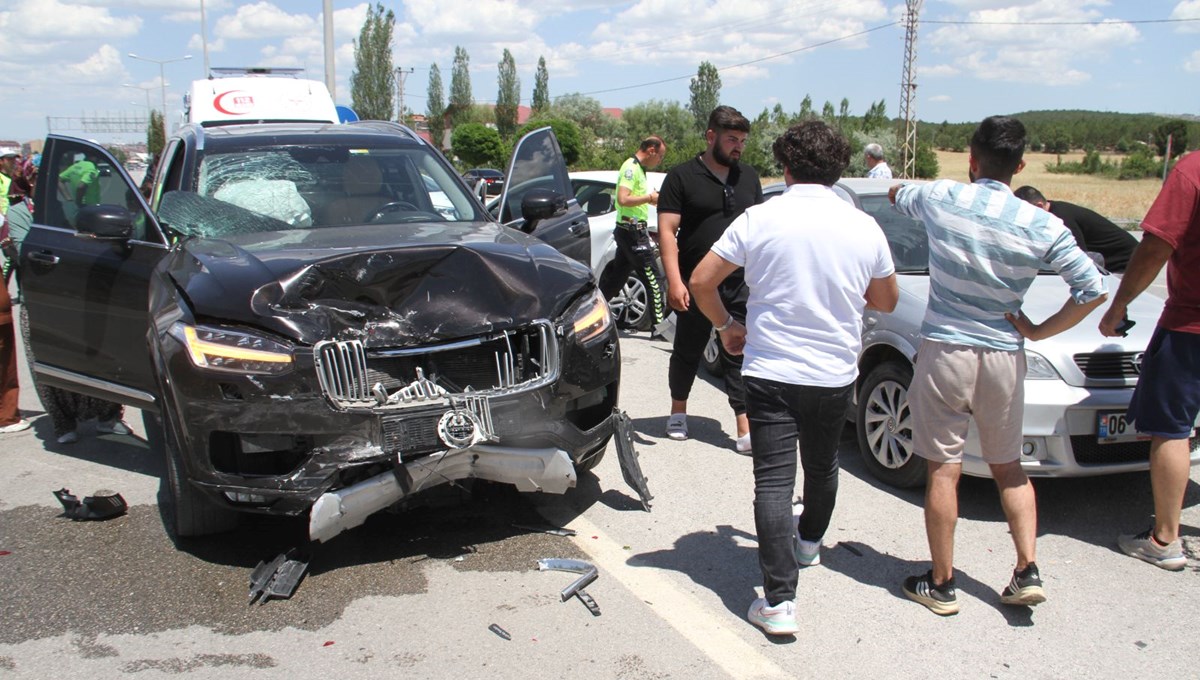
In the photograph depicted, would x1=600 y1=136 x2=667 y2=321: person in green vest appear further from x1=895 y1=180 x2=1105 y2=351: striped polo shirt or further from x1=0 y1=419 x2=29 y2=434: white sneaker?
x1=895 y1=180 x2=1105 y2=351: striped polo shirt

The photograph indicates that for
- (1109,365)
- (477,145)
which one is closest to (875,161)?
(1109,365)

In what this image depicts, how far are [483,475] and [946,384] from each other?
1.91 meters

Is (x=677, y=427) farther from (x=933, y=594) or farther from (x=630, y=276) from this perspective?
(x=630, y=276)

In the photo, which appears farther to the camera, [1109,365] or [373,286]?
[1109,365]

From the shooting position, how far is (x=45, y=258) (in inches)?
212

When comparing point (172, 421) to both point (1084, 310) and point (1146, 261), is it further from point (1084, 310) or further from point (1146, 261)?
point (1146, 261)

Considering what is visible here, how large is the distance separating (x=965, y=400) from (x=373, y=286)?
2.41 metres

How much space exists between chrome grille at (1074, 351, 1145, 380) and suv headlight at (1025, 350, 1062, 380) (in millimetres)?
128

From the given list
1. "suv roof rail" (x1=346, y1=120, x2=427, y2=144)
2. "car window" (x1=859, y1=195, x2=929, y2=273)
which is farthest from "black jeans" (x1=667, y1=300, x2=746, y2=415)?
"suv roof rail" (x1=346, y1=120, x2=427, y2=144)

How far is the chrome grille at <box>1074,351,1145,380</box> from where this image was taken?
4.53 meters

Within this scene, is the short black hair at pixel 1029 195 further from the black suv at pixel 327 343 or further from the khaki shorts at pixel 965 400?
the black suv at pixel 327 343

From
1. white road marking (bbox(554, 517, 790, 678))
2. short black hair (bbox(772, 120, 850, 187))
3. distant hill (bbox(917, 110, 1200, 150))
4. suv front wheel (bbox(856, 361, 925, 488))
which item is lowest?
white road marking (bbox(554, 517, 790, 678))

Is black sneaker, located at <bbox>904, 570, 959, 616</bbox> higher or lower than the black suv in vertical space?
lower

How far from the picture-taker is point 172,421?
392 centimetres
